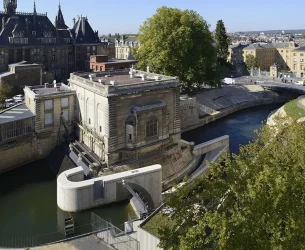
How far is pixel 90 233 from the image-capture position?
20.3 m

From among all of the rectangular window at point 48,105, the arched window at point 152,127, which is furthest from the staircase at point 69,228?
the rectangular window at point 48,105

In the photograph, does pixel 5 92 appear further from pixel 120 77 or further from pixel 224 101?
pixel 224 101

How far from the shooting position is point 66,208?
86.2 ft

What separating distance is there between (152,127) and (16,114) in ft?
39.9

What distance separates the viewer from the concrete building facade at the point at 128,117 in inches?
1219

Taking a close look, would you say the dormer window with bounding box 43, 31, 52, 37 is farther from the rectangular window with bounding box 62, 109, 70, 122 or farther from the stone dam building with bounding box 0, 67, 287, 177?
the rectangular window with bounding box 62, 109, 70, 122

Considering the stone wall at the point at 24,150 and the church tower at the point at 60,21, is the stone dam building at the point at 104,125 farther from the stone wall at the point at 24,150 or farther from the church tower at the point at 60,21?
the church tower at the point at 60,21

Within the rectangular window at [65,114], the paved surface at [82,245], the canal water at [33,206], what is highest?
the rectangular window at [65,114]

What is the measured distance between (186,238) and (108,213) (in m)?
14.8

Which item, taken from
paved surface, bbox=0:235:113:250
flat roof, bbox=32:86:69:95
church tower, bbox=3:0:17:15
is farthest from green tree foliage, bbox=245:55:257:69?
paved surface, bbox=0:235:113:250

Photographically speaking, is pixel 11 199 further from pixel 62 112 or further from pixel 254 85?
pixel 254 85

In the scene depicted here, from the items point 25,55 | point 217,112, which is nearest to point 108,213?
point 217,112

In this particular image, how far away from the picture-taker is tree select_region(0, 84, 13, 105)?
45213 millimetres

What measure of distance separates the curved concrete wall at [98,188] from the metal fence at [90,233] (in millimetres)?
1429
